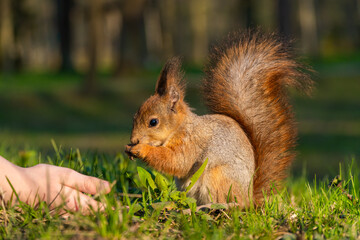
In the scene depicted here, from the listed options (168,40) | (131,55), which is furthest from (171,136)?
(168,40)

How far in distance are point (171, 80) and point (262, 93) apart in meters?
0.47

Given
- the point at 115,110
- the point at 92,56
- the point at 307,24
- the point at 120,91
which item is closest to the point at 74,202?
the point at 115,110

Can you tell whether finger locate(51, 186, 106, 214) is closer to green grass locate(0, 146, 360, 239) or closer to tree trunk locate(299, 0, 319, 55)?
green grass locate(0, 146, 360, 239)

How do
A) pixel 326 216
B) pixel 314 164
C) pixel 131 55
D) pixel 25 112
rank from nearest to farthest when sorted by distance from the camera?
pixel 326 216 → pixel 314 164 → pixel 25 112 → pixel 131 55

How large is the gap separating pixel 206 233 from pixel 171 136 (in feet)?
2.28

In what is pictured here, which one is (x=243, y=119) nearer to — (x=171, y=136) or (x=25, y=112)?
(x=171, y=136)

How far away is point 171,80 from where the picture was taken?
7.86ft

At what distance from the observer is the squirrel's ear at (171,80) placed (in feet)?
7.57

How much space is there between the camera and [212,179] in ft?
7.48

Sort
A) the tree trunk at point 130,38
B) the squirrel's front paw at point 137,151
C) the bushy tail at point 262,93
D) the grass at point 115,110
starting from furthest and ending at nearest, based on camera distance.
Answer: the tree trunk at point 130,38 < the grass at point 115,110 < the bushy tail at point 262,93 < the squirrel's front paw at point 137,151

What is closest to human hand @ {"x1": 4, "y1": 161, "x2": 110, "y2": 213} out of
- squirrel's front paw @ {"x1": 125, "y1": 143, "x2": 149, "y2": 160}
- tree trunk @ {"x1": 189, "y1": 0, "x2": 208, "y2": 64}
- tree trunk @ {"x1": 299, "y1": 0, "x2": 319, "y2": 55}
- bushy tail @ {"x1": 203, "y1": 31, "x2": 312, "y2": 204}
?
squirrel's front paw @ {"x1": 125, "y1": 143, "x2": 149, "y2": 160}

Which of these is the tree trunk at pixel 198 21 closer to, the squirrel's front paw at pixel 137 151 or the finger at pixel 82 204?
the squirrel's front paw at pixel 137 151

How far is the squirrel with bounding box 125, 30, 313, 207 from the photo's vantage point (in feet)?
7.58

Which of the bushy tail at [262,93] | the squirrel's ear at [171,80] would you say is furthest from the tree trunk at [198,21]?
the squirrel's ear at [171,80]
